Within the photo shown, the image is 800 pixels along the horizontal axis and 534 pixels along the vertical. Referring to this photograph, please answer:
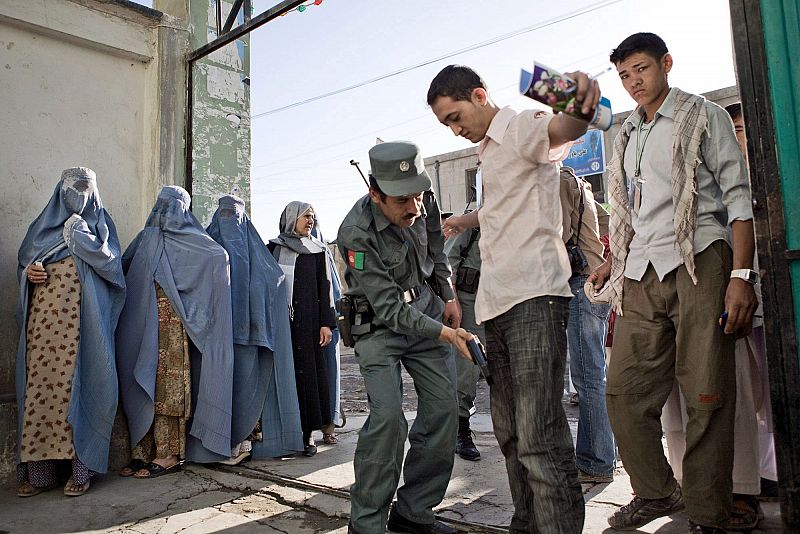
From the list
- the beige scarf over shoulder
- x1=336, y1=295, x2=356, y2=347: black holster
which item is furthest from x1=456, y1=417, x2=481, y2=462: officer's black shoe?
the beige scarf over shoulder

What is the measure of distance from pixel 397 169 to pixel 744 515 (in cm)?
190

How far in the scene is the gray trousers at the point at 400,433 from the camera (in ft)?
8.36

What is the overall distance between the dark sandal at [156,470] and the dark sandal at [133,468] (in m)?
0.03

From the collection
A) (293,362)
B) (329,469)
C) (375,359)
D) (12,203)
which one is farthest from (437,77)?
(12,203)

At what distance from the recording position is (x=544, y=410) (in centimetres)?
205

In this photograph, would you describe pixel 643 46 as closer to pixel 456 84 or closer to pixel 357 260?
pixel 456 84

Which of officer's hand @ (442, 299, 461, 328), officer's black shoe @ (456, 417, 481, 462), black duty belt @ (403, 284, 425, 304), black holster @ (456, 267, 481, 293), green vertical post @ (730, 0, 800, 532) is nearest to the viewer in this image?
green vertical post @ (730, 0, 800, 532)

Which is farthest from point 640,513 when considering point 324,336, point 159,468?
point 159,468

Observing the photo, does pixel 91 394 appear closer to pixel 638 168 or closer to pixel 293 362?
pixel 293 362

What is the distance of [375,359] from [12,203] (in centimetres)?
317

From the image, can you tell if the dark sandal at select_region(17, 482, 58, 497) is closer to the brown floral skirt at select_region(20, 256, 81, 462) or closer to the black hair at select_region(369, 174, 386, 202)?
the brown floral skirt at select_region(20, 256, 81, 462)

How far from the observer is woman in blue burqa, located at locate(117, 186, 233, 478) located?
13.4 ft

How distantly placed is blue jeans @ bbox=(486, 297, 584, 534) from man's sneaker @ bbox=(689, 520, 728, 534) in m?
0.56

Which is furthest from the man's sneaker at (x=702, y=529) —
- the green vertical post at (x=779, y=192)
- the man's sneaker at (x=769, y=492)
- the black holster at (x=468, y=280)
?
the black holster at (x=468, y=280)
